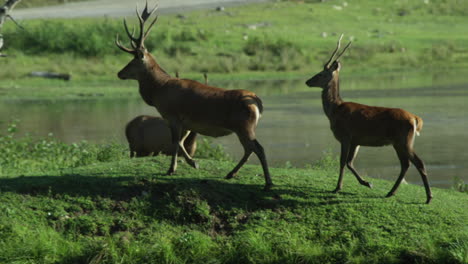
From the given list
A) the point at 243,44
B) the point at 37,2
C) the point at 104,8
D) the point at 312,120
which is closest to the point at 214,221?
the point at 312,120

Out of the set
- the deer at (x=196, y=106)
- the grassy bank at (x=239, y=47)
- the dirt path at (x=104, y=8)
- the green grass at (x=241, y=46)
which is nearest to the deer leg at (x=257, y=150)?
the deer at (x=196, y=106)

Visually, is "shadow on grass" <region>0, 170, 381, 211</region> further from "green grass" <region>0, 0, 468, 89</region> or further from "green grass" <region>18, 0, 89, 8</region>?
"green grass" <region>18, 0, 89, 8</region>

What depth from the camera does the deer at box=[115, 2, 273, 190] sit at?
335 inches

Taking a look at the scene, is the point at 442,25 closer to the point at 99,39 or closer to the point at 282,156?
the point at 99,39

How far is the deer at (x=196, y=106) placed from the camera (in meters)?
8.50

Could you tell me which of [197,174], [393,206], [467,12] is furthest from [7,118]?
[467,12]

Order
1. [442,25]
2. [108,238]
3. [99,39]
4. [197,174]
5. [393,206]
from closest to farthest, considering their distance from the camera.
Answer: [108,238] < [393,206] < [197,174] < [99,39] < [442,25]

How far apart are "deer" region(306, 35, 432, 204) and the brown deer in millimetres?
3986

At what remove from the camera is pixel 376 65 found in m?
34.5

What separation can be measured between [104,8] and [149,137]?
116 feet

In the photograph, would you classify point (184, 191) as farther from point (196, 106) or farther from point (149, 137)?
point (149, 137)

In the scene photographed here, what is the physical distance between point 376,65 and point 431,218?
26.9 meters

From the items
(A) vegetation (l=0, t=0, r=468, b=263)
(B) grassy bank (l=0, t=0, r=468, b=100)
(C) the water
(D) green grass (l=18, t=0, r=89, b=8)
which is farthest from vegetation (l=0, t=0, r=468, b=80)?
(A) vegetation (l=0, t=0, r=468, b=263)

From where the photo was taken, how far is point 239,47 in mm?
35406
